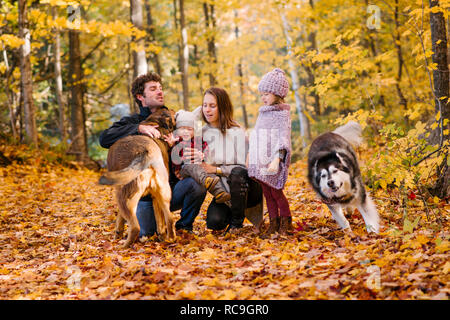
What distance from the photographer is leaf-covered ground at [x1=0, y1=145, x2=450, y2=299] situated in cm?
281

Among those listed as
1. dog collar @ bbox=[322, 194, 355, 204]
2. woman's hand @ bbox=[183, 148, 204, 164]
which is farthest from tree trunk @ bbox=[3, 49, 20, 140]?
dog collar @ bbox=[322, 194, 355, 204]

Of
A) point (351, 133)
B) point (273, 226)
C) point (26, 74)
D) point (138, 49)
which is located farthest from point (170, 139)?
point (26, 74)

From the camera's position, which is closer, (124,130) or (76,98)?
(124,130)

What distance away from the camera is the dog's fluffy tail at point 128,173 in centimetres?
365

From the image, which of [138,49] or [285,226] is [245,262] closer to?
[285,226]

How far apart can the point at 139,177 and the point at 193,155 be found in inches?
30.7

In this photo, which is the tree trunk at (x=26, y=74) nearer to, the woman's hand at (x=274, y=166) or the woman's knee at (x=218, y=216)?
the woman's knee at (x=218, y=216)

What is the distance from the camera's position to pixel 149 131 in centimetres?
436

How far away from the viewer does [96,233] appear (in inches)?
211

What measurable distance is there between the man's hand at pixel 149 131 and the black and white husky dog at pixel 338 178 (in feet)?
5.61

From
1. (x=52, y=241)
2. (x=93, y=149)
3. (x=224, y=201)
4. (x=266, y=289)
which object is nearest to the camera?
(x=266, y=289)
